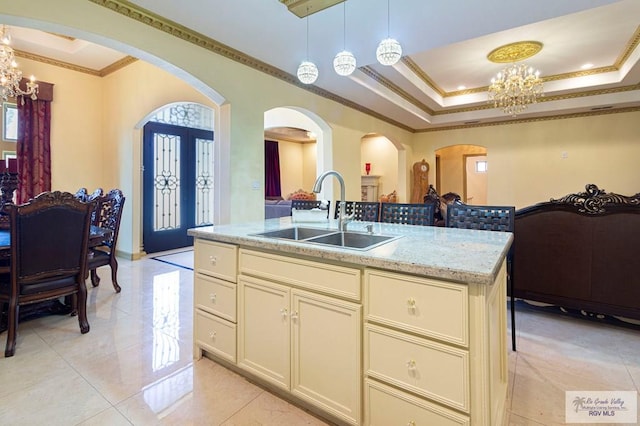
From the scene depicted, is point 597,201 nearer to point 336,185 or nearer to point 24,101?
point 336,185

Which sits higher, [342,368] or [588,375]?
[342,368]

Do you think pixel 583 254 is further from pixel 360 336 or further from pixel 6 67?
pixel 6 67

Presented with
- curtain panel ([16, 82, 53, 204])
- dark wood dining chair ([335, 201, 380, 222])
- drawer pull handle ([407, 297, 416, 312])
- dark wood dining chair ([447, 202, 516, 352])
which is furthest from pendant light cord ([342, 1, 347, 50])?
curtain panel ([16, 82, 53, 204])

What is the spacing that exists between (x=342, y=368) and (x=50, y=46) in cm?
603

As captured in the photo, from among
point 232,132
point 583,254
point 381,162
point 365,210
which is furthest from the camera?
point 381,162

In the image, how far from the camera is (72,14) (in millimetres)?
2408

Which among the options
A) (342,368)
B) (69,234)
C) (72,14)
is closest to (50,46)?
(72,14)

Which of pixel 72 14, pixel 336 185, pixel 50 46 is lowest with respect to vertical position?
pixel 336 185

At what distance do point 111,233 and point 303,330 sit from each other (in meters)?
2.92

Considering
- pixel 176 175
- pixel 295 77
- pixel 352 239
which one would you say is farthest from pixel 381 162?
pixel 352 239

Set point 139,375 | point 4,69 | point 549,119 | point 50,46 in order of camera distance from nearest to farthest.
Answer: point 139,375, point 4,69, point 50,46, point 549,119

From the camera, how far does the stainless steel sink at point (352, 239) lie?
1867mm

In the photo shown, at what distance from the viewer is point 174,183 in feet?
19.2

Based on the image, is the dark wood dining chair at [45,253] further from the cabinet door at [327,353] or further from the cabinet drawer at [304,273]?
the cabinet door at [327,353]
